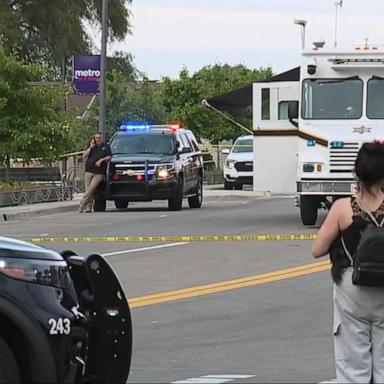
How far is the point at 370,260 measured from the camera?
5.73 meters

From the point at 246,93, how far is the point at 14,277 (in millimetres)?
19798

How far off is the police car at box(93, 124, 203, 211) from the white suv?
1039 centimetres

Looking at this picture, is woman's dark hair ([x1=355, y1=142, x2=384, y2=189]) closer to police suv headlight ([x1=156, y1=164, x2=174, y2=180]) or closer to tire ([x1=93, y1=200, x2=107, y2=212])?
police suv headlight ([x1=156, y1=164, x2=174, y2=180])

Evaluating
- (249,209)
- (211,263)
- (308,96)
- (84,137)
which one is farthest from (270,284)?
(84,137)

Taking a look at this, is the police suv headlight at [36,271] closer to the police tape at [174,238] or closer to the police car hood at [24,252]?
the police car hood at [24,252]

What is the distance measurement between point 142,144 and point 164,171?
146 centimetres

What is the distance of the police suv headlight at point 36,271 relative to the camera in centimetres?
584

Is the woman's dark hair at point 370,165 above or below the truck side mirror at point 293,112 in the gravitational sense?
below

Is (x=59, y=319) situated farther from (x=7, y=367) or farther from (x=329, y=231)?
(x=329, y=231)

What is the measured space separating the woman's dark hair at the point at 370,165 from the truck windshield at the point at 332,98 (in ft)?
42.5

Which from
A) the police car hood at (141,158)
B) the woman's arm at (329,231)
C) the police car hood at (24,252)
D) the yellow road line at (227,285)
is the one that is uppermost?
the woman's arm at (329,231)

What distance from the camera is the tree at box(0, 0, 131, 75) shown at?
46656 millimetres

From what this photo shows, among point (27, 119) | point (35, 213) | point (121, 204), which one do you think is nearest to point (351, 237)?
point (35, 213)

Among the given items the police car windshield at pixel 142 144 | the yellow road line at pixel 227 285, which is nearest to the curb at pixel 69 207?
the police car windshield at pixel 142 144
